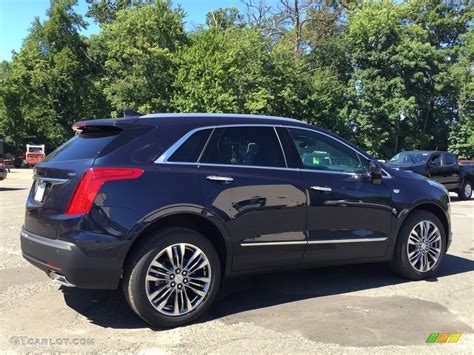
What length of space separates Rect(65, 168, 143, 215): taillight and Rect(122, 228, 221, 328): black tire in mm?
586

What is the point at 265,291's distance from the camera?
5.87 meters

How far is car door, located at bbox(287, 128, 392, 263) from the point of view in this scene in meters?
5.46

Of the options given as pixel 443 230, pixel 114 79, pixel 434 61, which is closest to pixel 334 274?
pixel 443 230

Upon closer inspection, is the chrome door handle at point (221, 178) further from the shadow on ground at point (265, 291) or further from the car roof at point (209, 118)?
the shadow on ground at point (265, 291)

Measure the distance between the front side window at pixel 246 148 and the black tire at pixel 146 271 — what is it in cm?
74

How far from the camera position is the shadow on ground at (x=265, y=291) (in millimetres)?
5055

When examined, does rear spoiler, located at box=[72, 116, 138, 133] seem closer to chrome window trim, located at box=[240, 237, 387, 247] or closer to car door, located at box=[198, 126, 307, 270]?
car door, located at box=[198, 126, 307, 270]

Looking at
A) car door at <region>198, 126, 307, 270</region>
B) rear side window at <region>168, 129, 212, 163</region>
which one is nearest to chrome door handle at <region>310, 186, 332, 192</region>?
car door at <region>198, 126, 307, 270</region>

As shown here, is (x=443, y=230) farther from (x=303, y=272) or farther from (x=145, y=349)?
(x=145, y=349)

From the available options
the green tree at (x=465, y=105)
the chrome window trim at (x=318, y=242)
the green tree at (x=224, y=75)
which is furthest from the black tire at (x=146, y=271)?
the green tree at (x=465, y=105)

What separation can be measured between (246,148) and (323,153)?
1.00 meters

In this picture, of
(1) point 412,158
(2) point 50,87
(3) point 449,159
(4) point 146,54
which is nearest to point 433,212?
(1) point 412,158

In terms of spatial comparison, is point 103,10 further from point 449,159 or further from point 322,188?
point 322,188

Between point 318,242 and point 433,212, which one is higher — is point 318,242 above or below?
below
